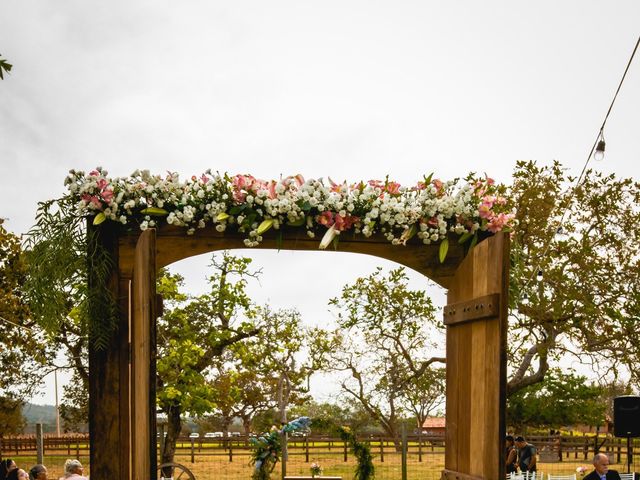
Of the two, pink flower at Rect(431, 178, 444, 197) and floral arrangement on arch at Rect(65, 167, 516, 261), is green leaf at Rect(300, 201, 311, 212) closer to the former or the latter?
floral arrangement on arch at Rect(65, 167, 516, 261)

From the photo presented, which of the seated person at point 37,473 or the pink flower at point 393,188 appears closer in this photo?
the pink flower at point 393,188

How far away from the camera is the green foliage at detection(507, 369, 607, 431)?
2808 cm

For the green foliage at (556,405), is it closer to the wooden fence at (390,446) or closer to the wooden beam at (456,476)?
the wooden fence at (390,446)

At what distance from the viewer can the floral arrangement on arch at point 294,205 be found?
572 cm

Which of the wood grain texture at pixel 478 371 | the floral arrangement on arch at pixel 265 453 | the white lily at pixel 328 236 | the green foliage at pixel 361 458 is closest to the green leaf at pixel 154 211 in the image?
the white lily at pixel 328 236

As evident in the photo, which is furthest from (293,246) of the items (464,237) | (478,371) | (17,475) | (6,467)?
(6,467)

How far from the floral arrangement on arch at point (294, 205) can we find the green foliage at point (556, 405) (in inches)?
888

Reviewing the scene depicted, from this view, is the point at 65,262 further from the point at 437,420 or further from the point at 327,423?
the point at 437,420

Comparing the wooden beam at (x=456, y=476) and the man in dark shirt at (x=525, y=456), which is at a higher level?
the wooden beam at (x=456, y=476)

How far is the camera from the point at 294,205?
5789 millimetres

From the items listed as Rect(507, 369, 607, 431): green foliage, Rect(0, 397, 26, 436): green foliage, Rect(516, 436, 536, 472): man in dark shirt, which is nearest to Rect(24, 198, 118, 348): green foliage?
Rect(516, 436, 536, 472): man in dark shirt

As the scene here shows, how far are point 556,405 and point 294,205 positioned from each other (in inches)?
1041

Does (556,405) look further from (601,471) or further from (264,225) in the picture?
(264,225)

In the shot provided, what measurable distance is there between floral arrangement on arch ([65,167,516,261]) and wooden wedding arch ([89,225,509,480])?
16 cm
